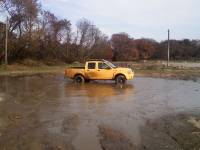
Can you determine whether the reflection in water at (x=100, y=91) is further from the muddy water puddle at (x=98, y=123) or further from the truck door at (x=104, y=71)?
the muddy water puddle at (x=98, y=123)

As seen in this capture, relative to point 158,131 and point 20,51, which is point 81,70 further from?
Result: point 20,51

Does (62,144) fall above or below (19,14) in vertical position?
below

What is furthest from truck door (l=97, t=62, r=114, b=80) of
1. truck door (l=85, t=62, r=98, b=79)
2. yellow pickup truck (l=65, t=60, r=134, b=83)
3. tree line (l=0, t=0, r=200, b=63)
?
tree line (l=0, t=0, r=200, b=63)

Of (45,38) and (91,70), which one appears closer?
(91,70)

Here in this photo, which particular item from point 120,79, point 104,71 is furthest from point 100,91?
point 104,71

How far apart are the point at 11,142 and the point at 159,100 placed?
992 centimetres

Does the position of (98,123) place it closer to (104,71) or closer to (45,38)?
(104,71)

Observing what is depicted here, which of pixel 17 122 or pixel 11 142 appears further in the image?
pixel 17 122

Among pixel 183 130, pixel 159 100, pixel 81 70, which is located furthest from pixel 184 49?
pixel 183 130

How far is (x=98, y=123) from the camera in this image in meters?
11.3

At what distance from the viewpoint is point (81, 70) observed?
27.4m

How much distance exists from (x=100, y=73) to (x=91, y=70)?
79 centimetres

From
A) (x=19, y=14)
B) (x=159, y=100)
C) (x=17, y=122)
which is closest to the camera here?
(x=17, y=122)

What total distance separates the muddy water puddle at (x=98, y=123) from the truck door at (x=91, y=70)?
8.79 meters
